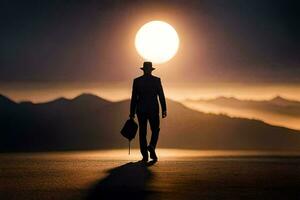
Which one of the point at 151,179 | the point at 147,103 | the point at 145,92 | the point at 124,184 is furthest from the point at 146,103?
the point at 124,184

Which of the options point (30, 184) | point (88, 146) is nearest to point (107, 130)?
point (88, 146)

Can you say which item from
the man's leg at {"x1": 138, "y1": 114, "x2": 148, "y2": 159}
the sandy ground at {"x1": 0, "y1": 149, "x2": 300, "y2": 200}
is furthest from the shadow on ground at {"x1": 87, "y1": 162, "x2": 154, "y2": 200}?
the man's leg at {"x1": 138, "y1": 114, "x2": 148, "y2": 159}

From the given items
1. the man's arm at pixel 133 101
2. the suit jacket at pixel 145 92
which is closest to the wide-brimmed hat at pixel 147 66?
the suit jacket at pixel 145 92

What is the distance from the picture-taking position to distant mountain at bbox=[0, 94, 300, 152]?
30094mm

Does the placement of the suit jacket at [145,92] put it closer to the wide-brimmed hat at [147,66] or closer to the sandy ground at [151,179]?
the wide-brimmed hat at [147,66]

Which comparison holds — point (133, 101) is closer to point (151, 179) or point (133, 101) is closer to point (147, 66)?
point (147, 66)

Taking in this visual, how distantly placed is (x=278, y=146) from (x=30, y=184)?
18.5 metres

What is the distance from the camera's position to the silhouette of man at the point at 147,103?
1886 cm

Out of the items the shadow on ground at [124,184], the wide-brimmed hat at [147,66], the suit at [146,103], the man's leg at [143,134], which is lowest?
the shadow on ground at [124,184]

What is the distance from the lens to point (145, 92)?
752 inches

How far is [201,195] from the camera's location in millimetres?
11578

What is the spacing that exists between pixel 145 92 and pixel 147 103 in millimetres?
288

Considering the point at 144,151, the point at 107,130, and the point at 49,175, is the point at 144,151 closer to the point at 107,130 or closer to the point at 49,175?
the point at 49,175

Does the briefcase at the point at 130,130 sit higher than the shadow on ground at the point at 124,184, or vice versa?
the briefcase at the point at 130,130
